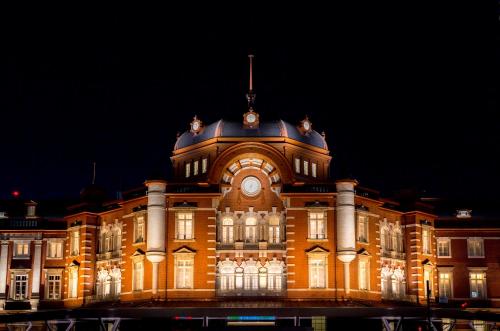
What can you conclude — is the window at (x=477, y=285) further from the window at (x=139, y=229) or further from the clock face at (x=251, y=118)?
the window at (x=139, y=229)

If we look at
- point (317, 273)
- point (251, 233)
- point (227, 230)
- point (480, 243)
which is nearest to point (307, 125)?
point (251, 233)

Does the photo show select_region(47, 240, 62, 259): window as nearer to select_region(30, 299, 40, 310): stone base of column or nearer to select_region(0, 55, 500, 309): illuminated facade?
select_region(0, 55, 500, 309): illuminated facade

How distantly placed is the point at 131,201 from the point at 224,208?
6.90 meters

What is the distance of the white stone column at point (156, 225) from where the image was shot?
5222cm

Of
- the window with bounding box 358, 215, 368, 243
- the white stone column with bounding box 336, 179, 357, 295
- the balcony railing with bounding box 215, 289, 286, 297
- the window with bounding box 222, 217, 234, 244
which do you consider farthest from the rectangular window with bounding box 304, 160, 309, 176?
the balcony railing with bounding box 215, 289, 286, 297

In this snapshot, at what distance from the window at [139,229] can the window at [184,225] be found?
2799 mm

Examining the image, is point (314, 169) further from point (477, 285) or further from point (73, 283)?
point (73, 283)

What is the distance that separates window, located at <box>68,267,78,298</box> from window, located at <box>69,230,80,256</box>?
123cm

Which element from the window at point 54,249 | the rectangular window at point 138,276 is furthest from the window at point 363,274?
the window at point 54,249

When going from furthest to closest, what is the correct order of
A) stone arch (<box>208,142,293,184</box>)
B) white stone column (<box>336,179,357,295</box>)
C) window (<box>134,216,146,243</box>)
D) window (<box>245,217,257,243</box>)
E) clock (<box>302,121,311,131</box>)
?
clock (<box>302,121,311,131</box>) < window (<box>134,216,146,243</box>) < stone arch (<box>208,142,293,184</box>) < window (<box>245,217,257,243</box>) < white stone column (<box>336,179,357,295</box>)

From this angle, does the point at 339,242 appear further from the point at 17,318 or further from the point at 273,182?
the point at 17,318

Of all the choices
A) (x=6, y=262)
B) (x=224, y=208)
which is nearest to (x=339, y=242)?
(x=224, y=208)

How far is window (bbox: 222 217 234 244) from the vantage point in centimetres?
5322

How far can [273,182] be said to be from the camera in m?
53.8
